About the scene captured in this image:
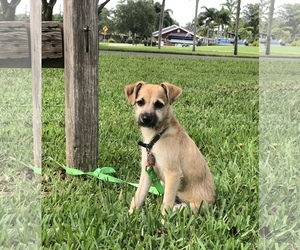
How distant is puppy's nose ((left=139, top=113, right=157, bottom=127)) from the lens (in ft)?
6.23

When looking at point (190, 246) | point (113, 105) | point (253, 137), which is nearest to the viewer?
point (190, 246)

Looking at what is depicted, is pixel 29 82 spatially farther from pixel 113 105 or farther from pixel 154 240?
pixel 113 105

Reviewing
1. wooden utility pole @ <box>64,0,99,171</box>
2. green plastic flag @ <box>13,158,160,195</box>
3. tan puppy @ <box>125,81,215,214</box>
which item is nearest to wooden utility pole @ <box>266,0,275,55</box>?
tan puppy @ <box>125,81,215,214</box>

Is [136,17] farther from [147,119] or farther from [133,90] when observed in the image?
[147,119]

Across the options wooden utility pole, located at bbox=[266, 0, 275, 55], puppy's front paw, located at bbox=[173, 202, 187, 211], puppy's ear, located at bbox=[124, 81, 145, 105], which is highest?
wooden utility pole, located at bbox=[266, 0, 275, 55]

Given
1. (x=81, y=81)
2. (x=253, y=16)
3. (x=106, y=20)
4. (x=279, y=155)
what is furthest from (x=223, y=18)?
(x=279, y=155)

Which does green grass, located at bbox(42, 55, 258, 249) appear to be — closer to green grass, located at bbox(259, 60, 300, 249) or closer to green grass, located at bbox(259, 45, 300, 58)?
green grass, located at bbox(259, 60, 300, 249)

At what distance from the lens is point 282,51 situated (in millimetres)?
1694

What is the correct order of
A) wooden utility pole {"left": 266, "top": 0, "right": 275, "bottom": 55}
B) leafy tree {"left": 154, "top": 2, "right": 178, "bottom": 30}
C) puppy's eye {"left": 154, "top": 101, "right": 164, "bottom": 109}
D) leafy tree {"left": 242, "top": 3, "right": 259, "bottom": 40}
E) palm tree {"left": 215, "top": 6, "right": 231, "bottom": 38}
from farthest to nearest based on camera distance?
palm tree {"left": 215, "top": 6, "right": 231, "bottom": 38}, leafy tree {"left": 242, "top": 3, "right": 259, "bottom": 40}, leafy tree {"left": 154, "top": 2, "right": 178, "bottom": 30}, puppy's eye {"left": 154, "top": 101, "right": 164, "bottom": 109}, wooden utility pole {"left": 266, "top": 0, "right": 275, "bottom": 55}

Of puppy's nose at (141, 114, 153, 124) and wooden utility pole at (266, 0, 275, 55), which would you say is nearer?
wooden utility pole at (266, 0, 275, 55)

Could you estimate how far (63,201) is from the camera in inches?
87.4

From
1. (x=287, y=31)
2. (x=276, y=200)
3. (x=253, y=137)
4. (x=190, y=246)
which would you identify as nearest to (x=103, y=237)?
(x=190, y=246)

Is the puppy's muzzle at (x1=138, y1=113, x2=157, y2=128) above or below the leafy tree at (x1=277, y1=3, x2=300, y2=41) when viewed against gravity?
below

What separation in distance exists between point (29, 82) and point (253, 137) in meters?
2.30
